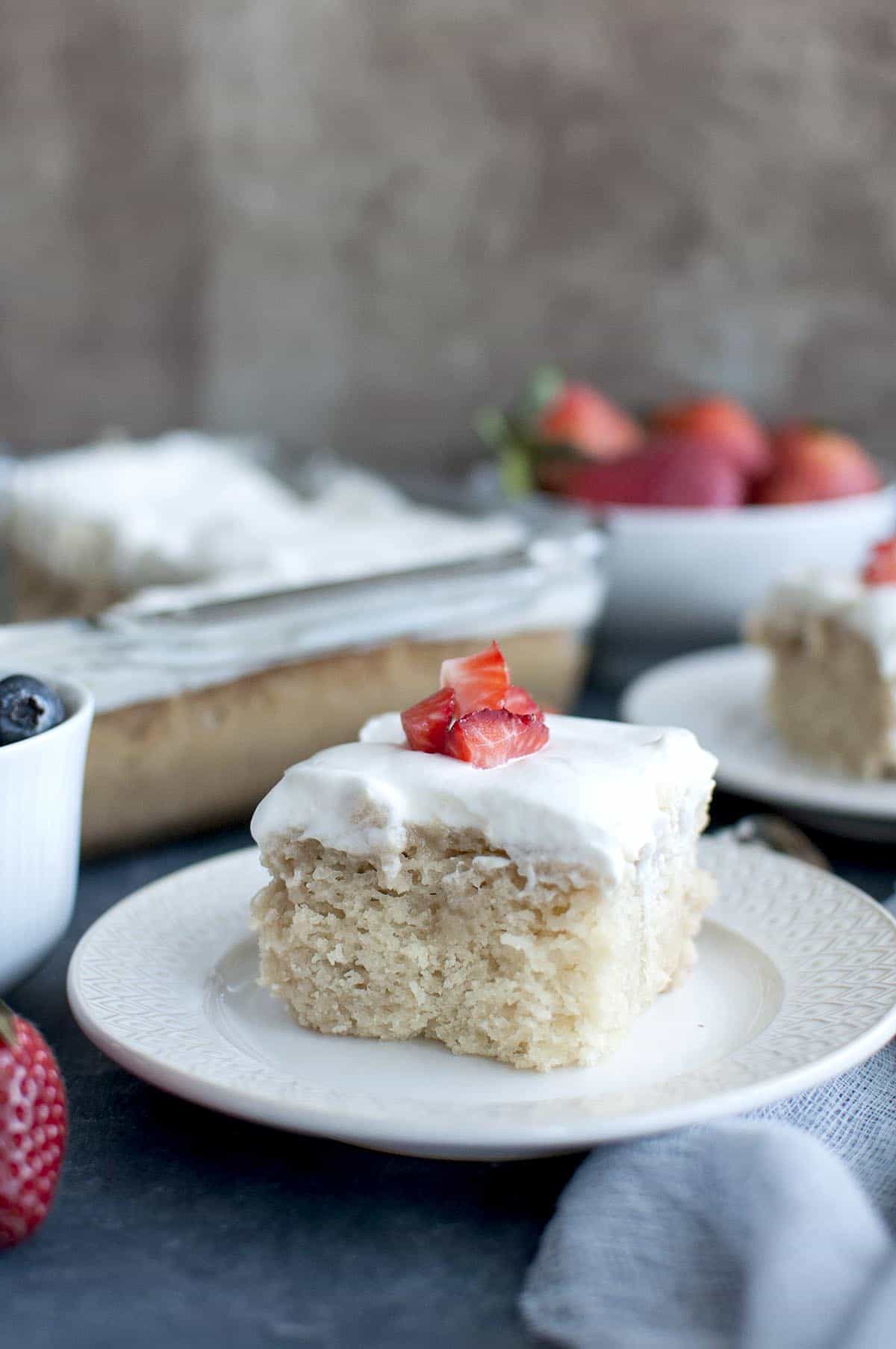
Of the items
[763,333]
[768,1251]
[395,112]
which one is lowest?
[768,1251]

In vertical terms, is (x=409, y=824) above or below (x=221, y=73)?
below

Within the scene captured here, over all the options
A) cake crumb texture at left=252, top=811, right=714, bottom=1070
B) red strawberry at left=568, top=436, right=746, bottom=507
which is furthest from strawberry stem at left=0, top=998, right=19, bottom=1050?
red strawberry at left=568, top=436, right=746, bottom=507

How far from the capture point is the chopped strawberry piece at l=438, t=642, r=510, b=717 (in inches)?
45.6

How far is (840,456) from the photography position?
237 cm

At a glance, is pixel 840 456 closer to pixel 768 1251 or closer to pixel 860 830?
pixel 860 830

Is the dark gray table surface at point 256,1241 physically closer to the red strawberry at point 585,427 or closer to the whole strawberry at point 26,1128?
the whole strawberry at point 26,1128

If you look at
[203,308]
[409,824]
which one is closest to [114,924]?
[409,824]

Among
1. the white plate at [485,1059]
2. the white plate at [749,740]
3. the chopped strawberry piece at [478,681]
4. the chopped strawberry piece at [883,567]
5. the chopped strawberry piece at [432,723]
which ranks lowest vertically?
the white plate at [749,740]

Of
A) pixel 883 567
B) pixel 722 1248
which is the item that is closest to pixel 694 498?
pixel 883 567

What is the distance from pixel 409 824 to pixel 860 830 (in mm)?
710

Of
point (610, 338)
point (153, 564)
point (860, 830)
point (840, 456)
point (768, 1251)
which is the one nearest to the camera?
point (768, 1251)

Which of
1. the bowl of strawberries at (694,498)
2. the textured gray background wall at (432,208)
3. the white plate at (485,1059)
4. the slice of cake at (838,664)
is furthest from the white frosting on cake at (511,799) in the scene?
the textured gray background wall at (432,208)

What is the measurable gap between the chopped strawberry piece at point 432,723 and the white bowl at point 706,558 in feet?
3.28

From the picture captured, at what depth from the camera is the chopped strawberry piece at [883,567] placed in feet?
5.65
